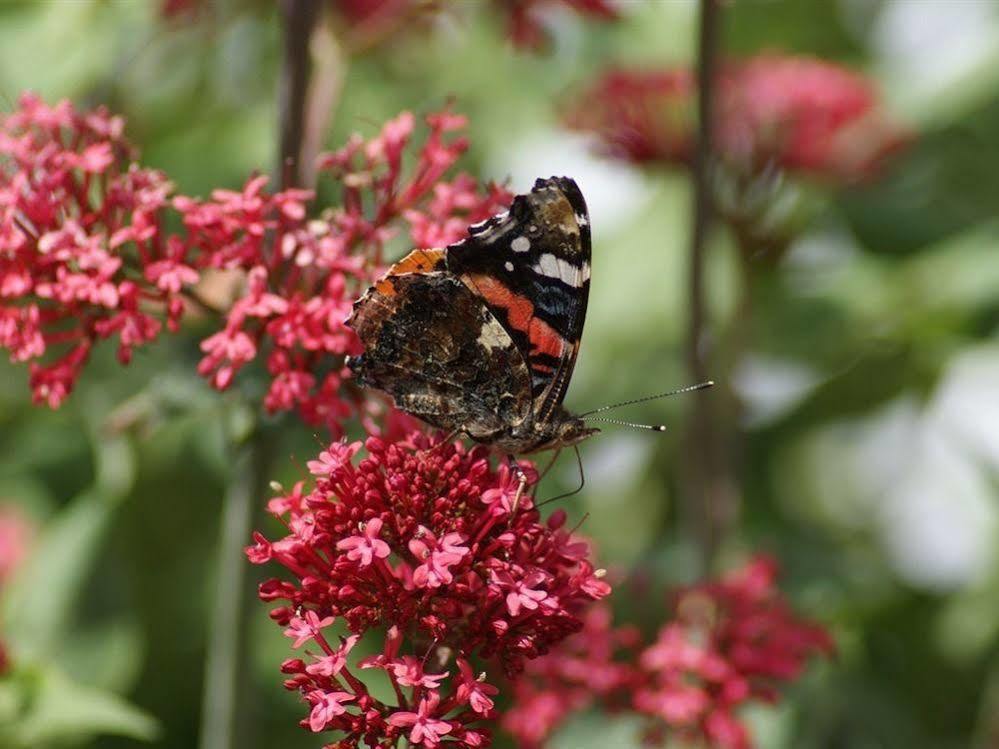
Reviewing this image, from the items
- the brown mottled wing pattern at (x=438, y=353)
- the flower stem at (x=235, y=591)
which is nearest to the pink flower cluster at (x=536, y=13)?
the brown mottled wing pattern at (x=438, y=353)

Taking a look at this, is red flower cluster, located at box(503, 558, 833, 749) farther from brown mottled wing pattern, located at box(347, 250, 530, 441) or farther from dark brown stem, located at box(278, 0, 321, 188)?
dark brown stem, located at box(278, 0, 321, 188)

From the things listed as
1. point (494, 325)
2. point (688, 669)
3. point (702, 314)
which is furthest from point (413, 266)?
point (688, 669)

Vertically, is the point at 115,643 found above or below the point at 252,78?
below

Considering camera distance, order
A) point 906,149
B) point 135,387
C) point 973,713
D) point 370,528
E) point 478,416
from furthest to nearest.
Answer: point 906,149
point 973,713
point 135,387
point 478,416
point 370,528

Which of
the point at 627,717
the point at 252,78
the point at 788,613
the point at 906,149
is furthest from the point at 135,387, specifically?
the point at 906,149

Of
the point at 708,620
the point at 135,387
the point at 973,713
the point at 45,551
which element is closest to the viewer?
the point at 708,620

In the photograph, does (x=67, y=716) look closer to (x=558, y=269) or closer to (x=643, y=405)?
(x=558, y=269)

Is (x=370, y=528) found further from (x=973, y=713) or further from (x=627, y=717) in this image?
(x=973, y=713)
